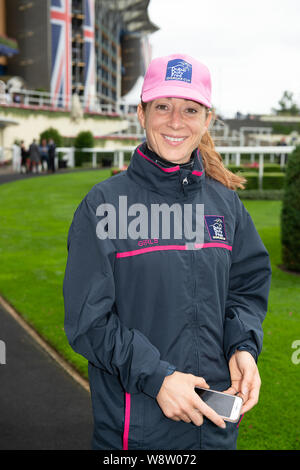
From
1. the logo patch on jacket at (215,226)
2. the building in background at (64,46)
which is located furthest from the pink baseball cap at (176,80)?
the building in background at (64,46)

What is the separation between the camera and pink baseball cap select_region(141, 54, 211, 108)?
1.96 m

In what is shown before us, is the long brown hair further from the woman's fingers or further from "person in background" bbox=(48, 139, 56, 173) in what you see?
"person in background" bbox=(48, 139, 56, 173)

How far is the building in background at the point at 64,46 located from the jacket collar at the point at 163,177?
45.3 m

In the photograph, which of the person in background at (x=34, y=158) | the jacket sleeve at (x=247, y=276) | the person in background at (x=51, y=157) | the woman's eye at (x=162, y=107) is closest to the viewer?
the woman's eye at (x=162, y=107)

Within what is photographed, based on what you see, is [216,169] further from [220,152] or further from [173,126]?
[220,152]

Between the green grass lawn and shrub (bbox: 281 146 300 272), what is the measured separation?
1.62ft

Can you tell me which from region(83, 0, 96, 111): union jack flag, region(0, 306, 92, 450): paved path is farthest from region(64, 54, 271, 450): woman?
region(83, 0, 96, 111): union jack flag

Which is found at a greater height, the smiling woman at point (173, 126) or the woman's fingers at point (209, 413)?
the smiling woman at point (173, 126)

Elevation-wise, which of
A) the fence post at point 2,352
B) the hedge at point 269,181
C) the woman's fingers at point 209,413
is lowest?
the fence post at point 2,352

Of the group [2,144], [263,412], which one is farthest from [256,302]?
[2,144]

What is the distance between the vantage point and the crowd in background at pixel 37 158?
28188 millimetres

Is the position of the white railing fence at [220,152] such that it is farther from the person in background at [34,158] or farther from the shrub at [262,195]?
the person in background at [34,158]
